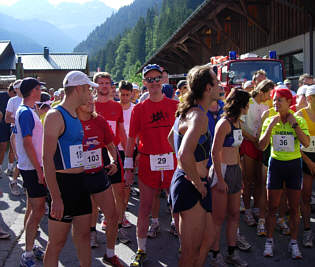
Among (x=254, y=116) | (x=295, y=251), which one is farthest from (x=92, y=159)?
(x=254, y=116)

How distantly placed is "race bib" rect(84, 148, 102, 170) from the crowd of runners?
0.01 meters

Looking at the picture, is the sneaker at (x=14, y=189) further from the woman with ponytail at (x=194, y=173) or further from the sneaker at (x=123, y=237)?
the woman with ponytail at (x=194, y=173)

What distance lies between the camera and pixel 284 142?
14.5 ft

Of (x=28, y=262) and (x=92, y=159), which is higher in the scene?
(x=92, y=159)

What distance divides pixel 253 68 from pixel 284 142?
245 inches

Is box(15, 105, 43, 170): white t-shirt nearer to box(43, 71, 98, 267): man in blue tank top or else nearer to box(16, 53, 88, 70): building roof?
box(43, 71, 98, 267): man in blue tank top

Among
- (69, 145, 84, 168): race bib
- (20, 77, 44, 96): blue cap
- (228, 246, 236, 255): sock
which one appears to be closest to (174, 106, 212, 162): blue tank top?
(69, 145, 84, 168): race bib

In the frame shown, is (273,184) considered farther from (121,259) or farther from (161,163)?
(121,259)

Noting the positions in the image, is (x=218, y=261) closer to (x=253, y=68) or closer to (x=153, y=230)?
(x=153, y=230)

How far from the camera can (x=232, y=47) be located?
73.0ft

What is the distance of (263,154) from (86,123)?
2.73m

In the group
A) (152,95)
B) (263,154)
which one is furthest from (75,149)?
(263,154)

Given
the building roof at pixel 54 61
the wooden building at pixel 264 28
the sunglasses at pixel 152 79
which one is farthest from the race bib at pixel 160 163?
the building roof at pixel 54 61

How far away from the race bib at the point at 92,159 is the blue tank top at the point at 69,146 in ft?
2.15
